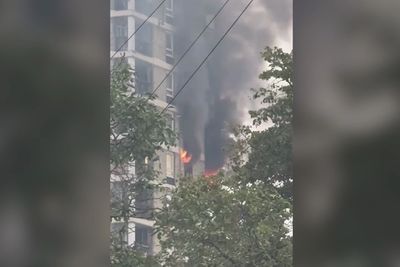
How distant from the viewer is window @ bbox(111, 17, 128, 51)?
13.8 ft

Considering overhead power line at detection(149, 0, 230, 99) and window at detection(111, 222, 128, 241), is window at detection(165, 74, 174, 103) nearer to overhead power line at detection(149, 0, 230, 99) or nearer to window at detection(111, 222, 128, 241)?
overhead power line at detection(149, 0, 230, 99)

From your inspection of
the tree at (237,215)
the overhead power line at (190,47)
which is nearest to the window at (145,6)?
the overhead power line at (190,47)

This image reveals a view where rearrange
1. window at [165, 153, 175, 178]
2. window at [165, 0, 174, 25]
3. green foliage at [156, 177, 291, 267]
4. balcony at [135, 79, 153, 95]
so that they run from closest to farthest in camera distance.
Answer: green foliage at [156, 177, 291, 267] → window at [165, 153, 175, 178] → balcony at [135, 79, 153, 95] → window at [165, 0, 174, 25]

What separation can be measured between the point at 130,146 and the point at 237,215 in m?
0.61

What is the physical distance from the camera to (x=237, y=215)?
156 inches

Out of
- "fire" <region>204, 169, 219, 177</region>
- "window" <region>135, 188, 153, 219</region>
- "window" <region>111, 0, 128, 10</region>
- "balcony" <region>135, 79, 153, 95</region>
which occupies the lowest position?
"window" <region>135, 188, 153, 219</region>

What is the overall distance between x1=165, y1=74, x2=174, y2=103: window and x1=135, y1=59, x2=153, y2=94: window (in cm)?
10
